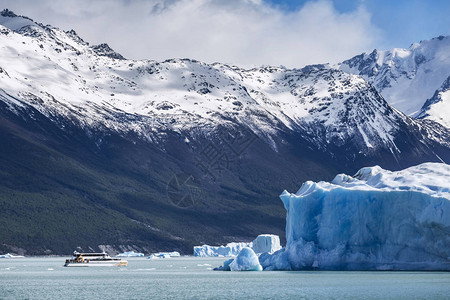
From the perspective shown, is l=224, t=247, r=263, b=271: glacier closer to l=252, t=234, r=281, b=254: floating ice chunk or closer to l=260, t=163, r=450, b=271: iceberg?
l=260, t=163, r=450, b=271: iceberg

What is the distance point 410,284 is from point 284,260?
86.4 ft

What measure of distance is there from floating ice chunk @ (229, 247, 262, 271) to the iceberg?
3213 millimetres

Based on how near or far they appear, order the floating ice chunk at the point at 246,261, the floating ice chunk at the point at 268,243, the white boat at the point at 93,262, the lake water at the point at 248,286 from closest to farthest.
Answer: the lake water at the point at 248,286, the floating ice chunk at the point at 246,261, the white boat at the point at 93,262, the floating ice chunk at the point at 268,243

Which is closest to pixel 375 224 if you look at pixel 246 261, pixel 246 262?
pixel 246 261

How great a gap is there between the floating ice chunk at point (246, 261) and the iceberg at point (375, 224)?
3213 mm

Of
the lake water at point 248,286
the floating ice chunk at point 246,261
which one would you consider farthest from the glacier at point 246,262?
the lake water at point 248,286

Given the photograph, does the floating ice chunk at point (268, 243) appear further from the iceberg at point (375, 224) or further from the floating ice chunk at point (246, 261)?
the iceberg at point (375, 224)

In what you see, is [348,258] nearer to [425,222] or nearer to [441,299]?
[425,222]

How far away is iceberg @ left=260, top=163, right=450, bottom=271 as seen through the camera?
99562 millimetres

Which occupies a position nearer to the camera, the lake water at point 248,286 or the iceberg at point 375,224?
the lake water at point 248,286

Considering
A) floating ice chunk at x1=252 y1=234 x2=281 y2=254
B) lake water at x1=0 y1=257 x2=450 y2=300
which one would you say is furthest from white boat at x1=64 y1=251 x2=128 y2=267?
lake water at x1=0 y1=257 x2=450 y2=300

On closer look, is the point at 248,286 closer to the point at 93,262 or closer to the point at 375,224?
the point at 375,224

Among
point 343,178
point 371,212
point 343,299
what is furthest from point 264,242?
point 343,299

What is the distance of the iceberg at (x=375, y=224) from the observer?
3920 inches
